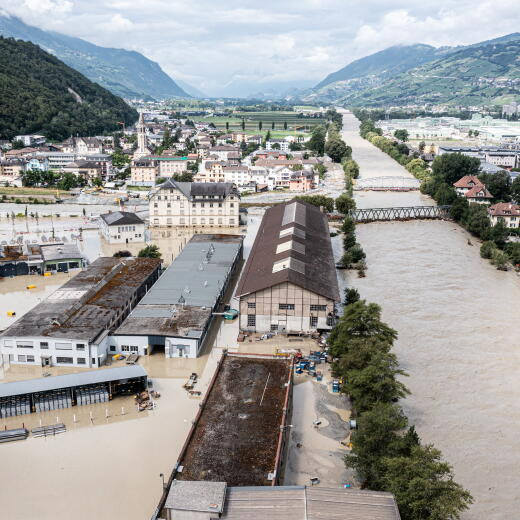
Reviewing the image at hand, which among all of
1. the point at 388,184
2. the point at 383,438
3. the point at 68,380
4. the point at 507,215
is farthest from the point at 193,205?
the point at 383,438

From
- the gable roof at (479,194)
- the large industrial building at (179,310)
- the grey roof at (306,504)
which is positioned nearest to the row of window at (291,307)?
the large industrial building at (179,310)

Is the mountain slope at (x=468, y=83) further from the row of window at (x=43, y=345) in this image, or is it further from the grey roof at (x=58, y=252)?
the row of window at (x=43, y=345)

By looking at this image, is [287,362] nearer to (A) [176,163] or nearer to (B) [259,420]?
(B) [259,420]

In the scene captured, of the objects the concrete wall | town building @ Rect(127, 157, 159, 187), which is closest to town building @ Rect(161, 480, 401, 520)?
the concrete wall

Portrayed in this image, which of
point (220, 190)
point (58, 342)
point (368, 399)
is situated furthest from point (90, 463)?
point (220, 190)

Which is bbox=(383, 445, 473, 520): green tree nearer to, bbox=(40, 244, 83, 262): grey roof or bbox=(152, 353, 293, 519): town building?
bbox=(152, 353, 293, 519): town building

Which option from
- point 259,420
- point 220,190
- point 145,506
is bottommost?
point 145,506
